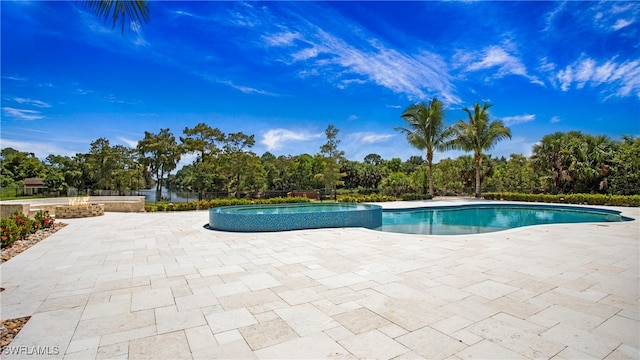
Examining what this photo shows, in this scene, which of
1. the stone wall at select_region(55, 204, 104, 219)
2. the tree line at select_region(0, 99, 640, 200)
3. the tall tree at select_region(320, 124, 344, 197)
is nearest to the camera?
the stone wall at select_region(55, 204, 104, 219)

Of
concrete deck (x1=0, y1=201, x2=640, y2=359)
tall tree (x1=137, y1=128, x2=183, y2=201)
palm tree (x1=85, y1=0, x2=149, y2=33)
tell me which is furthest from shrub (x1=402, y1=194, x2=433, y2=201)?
palm tree (x1=85, y1=0, x2=149, y2=33)

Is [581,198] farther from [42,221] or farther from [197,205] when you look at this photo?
[42,221]

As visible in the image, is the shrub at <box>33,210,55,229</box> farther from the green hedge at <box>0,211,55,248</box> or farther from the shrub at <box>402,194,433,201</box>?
the shrub at <box>402,194,433,201</box>

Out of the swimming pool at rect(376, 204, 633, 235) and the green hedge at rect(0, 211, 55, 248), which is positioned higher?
the green hedge at rect(0, 211, 55, 248)

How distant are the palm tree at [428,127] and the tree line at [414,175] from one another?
2.6 inches

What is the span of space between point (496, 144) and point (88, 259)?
2323cm

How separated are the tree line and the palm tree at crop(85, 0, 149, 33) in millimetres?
17981

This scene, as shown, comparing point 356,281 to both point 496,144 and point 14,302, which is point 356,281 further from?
point 496,144

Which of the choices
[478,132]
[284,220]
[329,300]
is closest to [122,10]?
[329,300]

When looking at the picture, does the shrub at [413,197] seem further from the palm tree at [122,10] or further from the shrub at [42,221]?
the palm tree at [122,10]

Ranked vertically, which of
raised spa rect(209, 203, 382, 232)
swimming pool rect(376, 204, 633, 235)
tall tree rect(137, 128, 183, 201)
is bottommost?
swimming pool rect(376, 204, 633, 235)

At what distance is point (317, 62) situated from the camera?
16.9m

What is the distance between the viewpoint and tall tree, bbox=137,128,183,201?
25406 millimetres

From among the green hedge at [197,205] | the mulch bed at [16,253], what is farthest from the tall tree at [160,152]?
the mulch bed at [16,253]
